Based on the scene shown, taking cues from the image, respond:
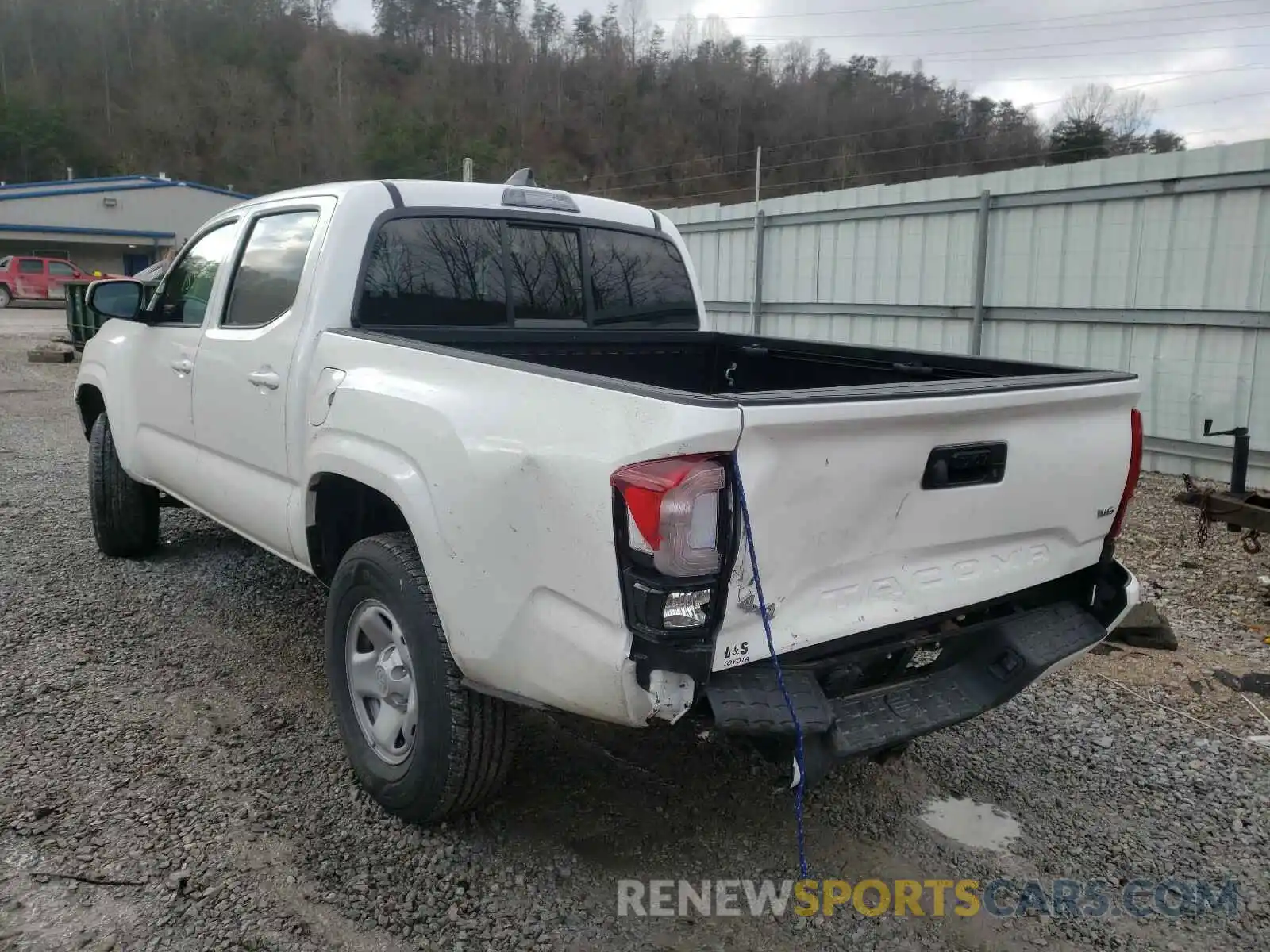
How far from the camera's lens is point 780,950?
2.46 metres

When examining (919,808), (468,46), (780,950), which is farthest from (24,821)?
(468,46)

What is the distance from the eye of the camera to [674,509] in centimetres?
210

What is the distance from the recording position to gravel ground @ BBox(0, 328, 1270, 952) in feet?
8.34

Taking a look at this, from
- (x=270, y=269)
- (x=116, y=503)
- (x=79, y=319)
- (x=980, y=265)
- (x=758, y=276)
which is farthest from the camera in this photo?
(x=79, y=319)

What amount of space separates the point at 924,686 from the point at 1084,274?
7297 millimetres

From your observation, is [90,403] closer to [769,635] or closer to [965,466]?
[769,635]

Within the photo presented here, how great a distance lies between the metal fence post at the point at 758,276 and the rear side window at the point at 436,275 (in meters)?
8.25

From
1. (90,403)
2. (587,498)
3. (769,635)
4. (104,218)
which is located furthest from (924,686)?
(104,218)

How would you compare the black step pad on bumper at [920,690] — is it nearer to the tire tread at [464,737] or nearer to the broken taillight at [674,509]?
the broken taillight at [674,509]

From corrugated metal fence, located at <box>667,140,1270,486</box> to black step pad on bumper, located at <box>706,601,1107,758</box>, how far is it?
6.06 m

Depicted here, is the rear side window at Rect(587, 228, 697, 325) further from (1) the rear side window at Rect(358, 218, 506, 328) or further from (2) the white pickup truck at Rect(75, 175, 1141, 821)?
(1) the rear side window at Rect(358, 218, 506, 328)

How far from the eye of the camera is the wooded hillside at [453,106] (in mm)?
42406

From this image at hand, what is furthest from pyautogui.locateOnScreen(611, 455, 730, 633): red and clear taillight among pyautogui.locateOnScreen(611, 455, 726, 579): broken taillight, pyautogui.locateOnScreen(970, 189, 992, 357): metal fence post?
pyautogui.locateOnScreen(970, 189, 992, 357): metal fence post

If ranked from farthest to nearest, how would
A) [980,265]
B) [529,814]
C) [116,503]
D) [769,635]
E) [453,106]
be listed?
[453,106] → [980,265] → [116,503] → [529,814] → [769,635]
